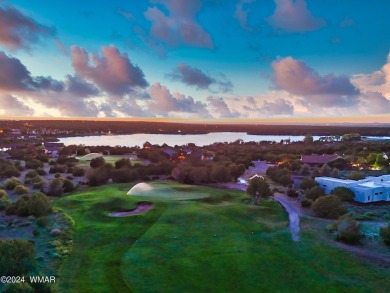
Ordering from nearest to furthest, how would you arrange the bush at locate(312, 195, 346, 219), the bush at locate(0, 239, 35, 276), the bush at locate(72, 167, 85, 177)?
the bush at locate(0, 239, 35, 276)
the bush at locate(312, 195, 346, 219)
the bush at locate(72, 167, 85, 177)

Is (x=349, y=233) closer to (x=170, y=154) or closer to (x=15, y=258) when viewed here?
(x=15, y=258)

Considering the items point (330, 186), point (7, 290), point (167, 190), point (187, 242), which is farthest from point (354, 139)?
point (7, 290)

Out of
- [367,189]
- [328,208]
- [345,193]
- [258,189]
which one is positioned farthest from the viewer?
[345,193]

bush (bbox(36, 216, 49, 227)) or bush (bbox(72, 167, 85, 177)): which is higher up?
bush (bbox(36, 216, 49, 227))

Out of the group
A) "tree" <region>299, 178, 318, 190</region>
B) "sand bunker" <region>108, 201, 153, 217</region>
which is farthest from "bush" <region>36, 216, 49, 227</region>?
"tree" <region>299, 178, 318, 190</region>

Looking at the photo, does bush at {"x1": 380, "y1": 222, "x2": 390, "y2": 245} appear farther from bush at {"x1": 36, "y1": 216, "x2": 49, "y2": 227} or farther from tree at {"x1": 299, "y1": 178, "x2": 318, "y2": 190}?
bush at {"x1": 36, "y1": 216, "x2": 49, "y2": 227}

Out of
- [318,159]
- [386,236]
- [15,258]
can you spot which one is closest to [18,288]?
[15,258]
